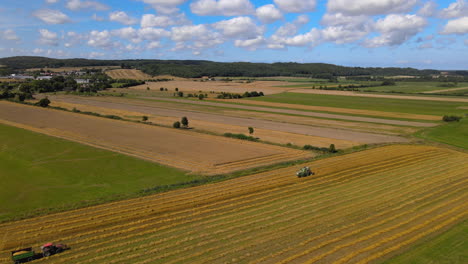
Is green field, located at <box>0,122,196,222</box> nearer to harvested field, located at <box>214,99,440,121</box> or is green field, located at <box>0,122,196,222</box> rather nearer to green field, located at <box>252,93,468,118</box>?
harvested field, located at <box>214,99,440,121</box>

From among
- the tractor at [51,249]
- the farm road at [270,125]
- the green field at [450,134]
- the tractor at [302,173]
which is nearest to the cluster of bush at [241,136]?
the farm road at [270,125]

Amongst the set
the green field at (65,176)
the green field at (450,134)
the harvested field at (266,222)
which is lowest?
the harvested field at (266,222)

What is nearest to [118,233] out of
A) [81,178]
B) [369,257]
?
[81,178]

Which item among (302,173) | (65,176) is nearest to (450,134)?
(302,173)

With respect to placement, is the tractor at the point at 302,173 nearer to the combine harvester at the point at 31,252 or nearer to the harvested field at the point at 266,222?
the harvested field at the point at 266,222

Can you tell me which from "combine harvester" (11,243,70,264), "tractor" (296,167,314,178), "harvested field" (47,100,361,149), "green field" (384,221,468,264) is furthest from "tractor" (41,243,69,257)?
"harvested field" (47,100,361,149)
